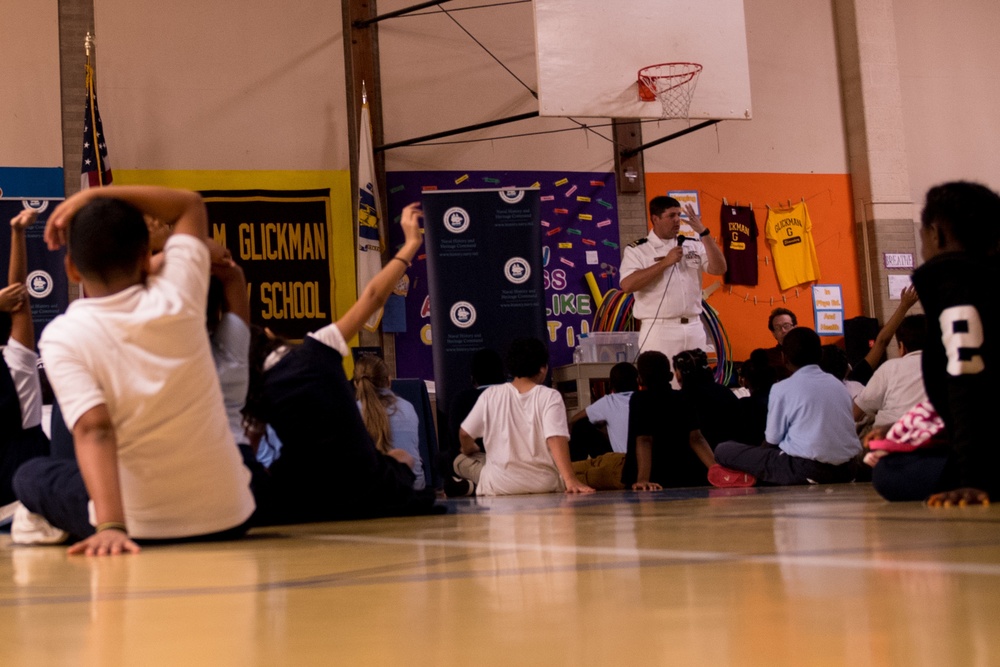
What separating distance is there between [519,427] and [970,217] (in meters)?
3.34

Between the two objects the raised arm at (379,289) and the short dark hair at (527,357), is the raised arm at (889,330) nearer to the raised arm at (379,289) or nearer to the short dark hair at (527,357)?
the short dark hair at (527,357)

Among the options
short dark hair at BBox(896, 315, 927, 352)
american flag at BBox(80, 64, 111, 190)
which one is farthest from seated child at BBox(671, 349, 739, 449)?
american flag at BBox(80, 64, 111, 190)

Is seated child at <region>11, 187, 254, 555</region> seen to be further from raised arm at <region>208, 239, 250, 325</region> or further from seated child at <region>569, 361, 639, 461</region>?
seated child at <region>569, 361, 639, 461</region>

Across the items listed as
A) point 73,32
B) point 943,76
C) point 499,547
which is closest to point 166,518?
point 499,547

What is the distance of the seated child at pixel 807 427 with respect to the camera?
18.6 ft

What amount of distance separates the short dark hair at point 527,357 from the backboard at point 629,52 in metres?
3.32

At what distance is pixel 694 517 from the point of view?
2.99 metres

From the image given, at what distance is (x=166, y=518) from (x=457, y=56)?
9290 mm

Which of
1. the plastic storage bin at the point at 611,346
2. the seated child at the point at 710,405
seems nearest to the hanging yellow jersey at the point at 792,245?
the plastic storage bin at the point at 611,346

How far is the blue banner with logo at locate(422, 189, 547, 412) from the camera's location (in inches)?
343

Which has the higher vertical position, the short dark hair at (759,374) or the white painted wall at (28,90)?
the white painted wall at (28,90)

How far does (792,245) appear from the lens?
476 inches

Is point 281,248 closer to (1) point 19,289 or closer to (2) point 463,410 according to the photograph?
(2) point 463,410

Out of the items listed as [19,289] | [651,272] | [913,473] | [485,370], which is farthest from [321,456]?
[651,272]
